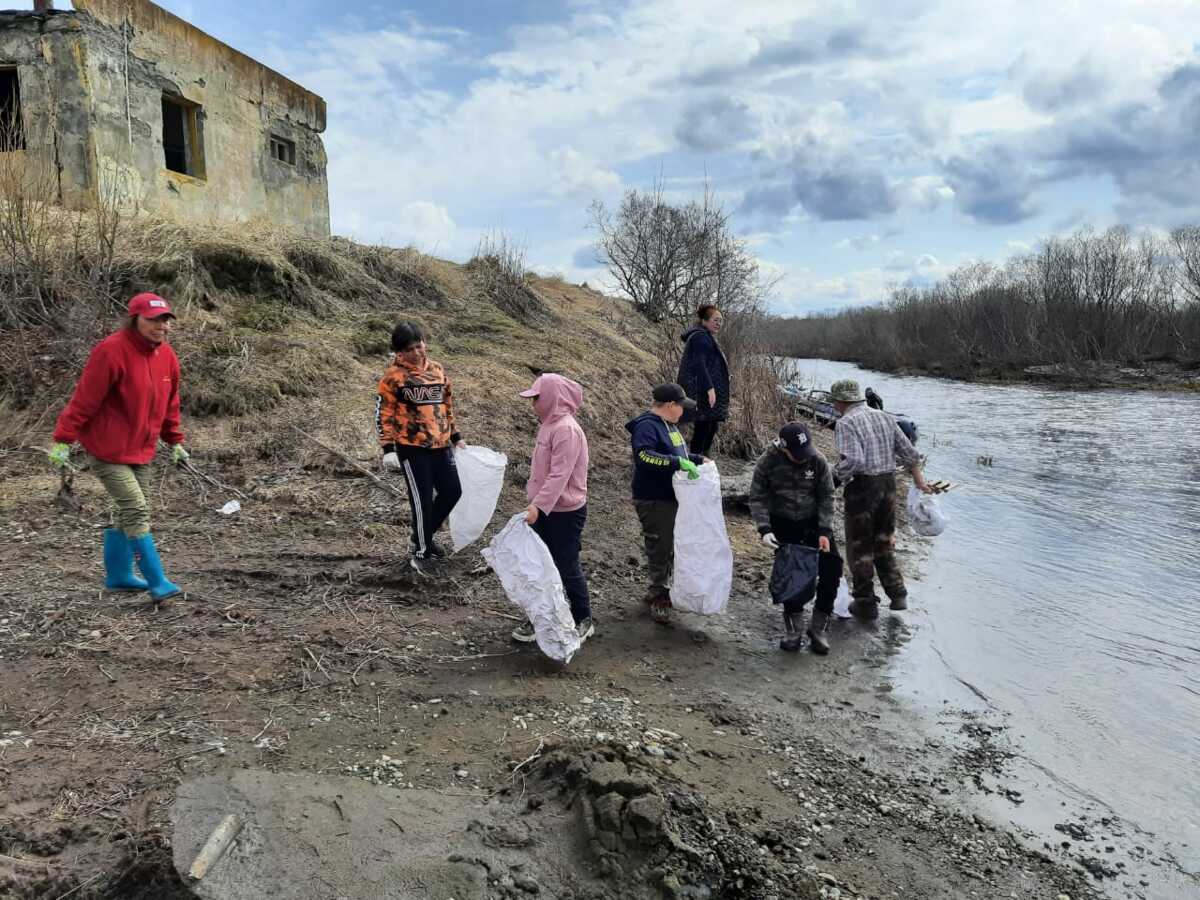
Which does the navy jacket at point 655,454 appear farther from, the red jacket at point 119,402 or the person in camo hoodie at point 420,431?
the red jacket at point 119,402

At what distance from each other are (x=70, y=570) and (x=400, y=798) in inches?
134

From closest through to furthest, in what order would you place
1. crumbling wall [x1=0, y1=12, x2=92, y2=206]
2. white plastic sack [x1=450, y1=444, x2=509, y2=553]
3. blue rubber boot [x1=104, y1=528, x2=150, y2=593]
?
blue rubber boot [x1=104, y1=528, x2=150, y2=593]
white plastic sack [x1=450, y1=444, x2=509, y2=553]
crumbling wall [x1=0, y1=12, x2=92, y2=206]

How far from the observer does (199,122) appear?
12648mm

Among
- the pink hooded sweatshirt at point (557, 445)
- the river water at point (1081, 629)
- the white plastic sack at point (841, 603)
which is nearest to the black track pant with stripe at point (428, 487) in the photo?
the pink hooded sweatshirt at point (557, 445)

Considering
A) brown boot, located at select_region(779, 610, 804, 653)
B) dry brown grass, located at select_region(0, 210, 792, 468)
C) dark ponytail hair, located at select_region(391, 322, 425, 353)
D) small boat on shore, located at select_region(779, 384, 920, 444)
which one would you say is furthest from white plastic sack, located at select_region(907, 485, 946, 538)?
small boat on shore, located at select_region(779, 384, 920, 444)

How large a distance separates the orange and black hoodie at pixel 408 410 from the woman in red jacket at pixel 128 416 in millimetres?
1256

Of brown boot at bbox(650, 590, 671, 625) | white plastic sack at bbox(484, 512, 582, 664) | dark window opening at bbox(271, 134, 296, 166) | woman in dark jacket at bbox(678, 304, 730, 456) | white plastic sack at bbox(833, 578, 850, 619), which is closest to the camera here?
white plastic sack at bbox(484, 512, 582, 664)

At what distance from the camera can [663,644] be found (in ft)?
16.4

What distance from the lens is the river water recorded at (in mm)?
3941

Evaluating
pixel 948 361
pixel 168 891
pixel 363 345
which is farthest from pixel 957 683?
pixel 948 361

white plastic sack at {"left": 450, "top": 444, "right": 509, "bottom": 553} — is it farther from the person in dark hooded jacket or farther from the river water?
the river water

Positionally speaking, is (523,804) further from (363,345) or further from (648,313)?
Result: (648,313)

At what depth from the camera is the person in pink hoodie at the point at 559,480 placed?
4227mm

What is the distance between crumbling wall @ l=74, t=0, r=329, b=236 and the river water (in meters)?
11.2
